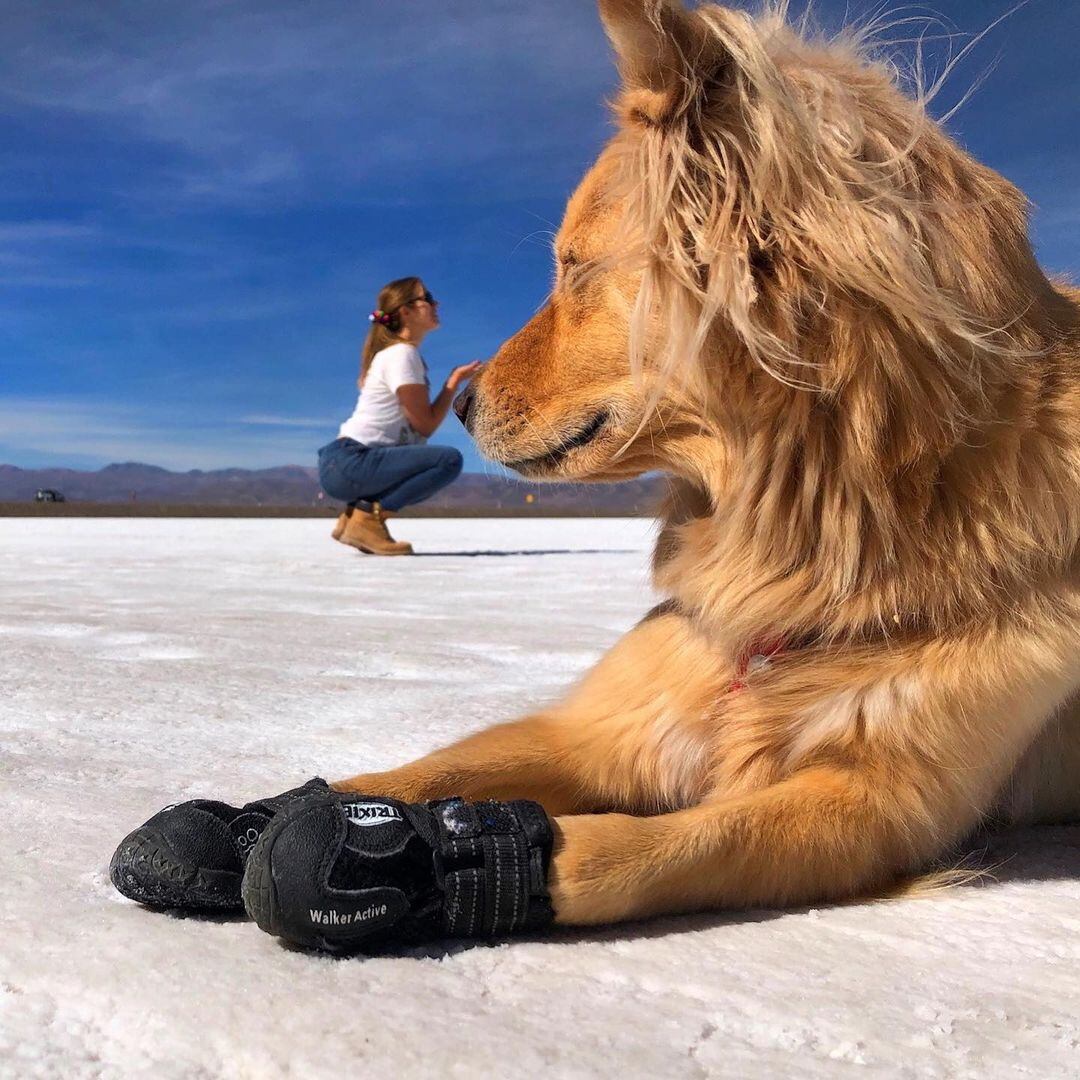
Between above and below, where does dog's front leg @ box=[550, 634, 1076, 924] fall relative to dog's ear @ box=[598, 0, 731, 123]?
below

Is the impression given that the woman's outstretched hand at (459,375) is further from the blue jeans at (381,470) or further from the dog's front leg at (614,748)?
the dog's front leg at (614,748)

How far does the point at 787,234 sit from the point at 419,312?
6.68m

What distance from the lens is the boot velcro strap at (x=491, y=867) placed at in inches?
44.1

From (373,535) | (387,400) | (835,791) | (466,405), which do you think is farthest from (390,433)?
(835,791)

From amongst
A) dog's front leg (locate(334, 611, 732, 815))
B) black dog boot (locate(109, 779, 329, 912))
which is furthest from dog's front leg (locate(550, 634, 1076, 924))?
black dog boot (locate(109, 779, 329, 912))

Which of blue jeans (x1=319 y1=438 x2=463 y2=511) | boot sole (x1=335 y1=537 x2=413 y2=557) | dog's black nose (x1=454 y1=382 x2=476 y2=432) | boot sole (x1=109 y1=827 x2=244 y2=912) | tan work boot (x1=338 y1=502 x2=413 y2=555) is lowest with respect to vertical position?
boot sole (x1=109 y1=827 x2=244 y2=912)

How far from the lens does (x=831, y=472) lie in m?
1.72

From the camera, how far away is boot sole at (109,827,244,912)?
1165 millimetres

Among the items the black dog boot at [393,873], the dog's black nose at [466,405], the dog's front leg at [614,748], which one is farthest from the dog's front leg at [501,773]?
the dog's black nose at [466,405]

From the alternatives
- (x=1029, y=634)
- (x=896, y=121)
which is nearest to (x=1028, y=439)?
(x=1029, y=634)

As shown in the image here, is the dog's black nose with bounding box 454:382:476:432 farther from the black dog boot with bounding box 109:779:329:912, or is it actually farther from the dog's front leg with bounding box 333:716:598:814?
the black dog boot with bounding box 109:779:329:912

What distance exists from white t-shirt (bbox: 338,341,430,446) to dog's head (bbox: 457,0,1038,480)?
604 centimetres

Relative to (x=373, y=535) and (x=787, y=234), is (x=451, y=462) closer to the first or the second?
(x=373, y=535)

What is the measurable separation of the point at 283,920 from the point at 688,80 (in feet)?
4.75
